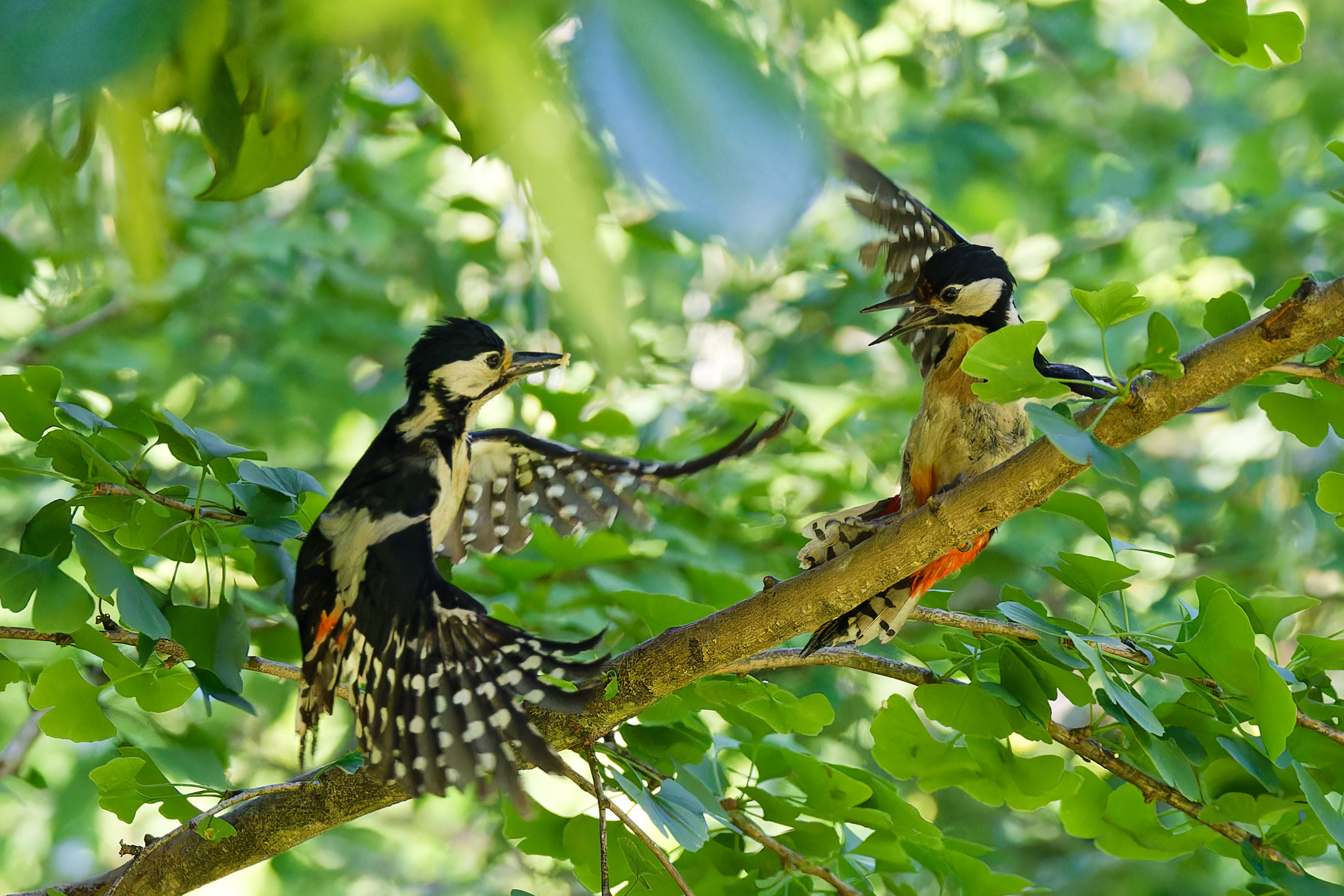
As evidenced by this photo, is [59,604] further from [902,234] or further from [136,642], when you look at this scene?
[902,234]

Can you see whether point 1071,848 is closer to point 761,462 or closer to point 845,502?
point 845,502

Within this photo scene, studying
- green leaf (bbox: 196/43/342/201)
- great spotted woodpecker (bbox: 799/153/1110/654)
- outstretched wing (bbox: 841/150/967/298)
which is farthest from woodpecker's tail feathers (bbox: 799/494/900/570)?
green leaf (bbox: 196/43/342/201)

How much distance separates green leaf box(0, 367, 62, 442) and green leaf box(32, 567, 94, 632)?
0.15m

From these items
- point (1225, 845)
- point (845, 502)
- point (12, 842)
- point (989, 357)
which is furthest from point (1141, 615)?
point (12, 842)

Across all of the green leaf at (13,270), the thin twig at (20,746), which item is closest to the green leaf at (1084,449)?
the green leaf at (13,270)

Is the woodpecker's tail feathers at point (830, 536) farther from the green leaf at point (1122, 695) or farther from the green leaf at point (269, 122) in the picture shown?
the green leaf at point (269, 122)

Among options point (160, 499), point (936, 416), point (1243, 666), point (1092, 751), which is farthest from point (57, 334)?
point (1243, 666)

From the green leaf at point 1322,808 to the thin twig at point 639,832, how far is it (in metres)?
0.58

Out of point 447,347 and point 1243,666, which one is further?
point 447,347

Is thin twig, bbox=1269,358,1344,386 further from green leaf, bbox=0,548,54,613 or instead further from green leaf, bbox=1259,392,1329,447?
green leaf, bbox=0,548,54,613

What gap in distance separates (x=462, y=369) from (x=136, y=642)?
20.1 inches

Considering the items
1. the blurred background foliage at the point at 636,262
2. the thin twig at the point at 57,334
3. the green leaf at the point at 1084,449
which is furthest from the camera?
the thin twig at the point at 57,334

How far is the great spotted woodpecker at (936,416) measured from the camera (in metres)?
1.23

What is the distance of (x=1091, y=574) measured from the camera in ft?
3.53
